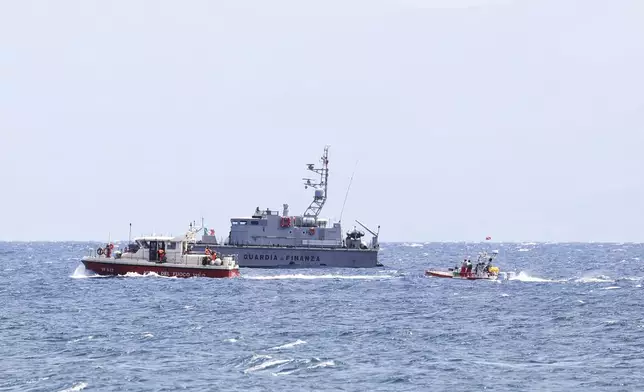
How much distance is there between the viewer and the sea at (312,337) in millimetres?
37938

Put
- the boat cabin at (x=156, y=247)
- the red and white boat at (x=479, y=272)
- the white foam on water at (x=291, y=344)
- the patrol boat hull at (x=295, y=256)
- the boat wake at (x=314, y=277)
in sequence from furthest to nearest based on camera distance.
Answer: the patrol boat hull at (x=295, y=256), the red and white boat at (x=479, y=272), the boat wake at (x=314, y=277), the boat cabin at (x=156, y=247), the white foam on water at (x=291, y=344)

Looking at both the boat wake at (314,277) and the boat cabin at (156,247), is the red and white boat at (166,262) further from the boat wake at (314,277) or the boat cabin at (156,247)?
the boat wake at (314,277)

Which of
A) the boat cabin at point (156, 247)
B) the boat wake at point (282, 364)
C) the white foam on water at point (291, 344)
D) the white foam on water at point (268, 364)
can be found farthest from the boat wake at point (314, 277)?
the white foam on water at point (268, 364)

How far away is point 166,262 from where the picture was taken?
8531 cm

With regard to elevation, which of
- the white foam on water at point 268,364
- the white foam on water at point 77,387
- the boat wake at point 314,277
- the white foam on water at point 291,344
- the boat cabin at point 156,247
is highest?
the boat cabin at point 156,247

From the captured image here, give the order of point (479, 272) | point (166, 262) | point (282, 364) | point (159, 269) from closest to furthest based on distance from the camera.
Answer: point (282, 364) → point (159, 269) → point (166, 262) → point (479, 272)

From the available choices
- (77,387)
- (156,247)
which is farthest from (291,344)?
(156,247)

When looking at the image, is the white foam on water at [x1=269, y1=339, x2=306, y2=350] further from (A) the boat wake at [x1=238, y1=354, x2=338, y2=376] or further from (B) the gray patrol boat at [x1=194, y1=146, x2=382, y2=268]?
(B) the gray patrol boat at [x1=194, y1=146, x2=382, y2=268]

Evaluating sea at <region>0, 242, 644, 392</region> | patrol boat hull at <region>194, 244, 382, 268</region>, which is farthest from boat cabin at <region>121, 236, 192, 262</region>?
patrol boat hull at <region>194, 244, 382, 268</region>

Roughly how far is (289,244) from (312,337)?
5975 centimetres

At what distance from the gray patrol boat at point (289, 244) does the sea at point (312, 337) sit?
2281cm

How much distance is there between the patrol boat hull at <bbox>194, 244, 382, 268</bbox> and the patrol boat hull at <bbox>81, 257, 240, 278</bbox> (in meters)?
18.9

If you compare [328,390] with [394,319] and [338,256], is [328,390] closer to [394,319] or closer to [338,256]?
[394,319]

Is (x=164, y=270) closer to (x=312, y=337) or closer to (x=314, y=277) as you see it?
(x=314, y=277)
